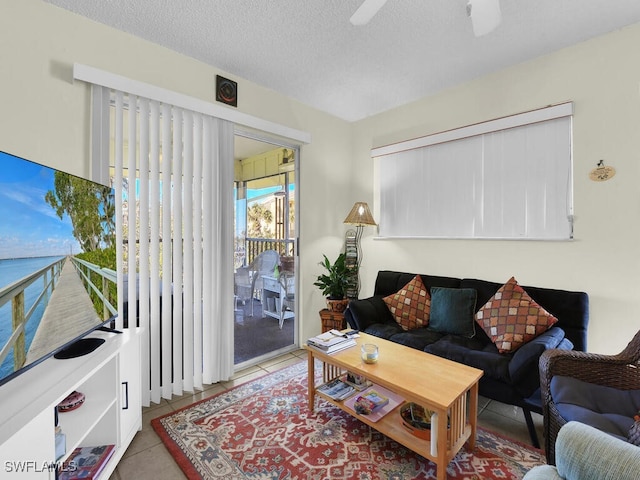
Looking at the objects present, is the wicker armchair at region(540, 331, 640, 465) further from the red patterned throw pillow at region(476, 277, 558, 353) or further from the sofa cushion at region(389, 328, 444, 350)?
the sofa cushion at region(389, 328, 444, 350)

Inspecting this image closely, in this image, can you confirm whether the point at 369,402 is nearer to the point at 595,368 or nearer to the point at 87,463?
the point at 595,368

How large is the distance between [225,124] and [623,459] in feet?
9.45

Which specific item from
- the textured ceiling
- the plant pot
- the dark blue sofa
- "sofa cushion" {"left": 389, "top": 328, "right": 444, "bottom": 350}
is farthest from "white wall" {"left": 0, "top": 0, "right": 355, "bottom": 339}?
"sofa cushion" {"left": 389, "top": 328, "right": 444, "bottom": 350}

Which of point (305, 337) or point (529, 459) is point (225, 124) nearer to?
point (305, 337)

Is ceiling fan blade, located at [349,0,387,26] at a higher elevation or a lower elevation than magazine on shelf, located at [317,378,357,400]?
higher

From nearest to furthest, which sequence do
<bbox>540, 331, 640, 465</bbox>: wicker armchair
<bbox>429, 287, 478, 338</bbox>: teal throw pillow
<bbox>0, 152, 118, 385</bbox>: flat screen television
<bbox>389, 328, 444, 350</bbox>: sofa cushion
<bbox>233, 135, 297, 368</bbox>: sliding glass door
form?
<bbox>0, 152, 118, 385</bbox>: flat screen television
<bbox>540, 331, 640, 465</bbox>: wicker armchair
<bbox>389, 328, 444, 350</bbox>: sofa cushion
<bbox>429, 287, 478, 338</bbox>: teal throw pillow
<bbox>233, 135, 297, 368</bbox>: sliding glass door

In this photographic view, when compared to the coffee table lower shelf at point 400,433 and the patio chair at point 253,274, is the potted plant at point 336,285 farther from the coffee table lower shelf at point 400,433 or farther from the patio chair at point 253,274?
the coffee table lower shelf at point 400,433

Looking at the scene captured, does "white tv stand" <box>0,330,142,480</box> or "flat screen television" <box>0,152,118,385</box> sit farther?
"flat screen television" <box>0,152,118,385</box>

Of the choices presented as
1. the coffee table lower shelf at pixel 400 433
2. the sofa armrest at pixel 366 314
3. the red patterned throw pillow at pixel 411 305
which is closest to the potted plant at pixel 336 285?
the sofa armrest at pixel 366 314

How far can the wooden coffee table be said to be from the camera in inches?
56.7

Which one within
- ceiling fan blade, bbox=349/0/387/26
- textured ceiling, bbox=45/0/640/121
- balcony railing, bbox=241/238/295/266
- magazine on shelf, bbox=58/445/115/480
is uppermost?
textured ceiling, bbox=45/0/640/121

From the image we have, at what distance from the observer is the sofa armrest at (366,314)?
2656 millimetres

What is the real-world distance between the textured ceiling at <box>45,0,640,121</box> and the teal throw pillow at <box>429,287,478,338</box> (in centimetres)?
192

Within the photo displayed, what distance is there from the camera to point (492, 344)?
227cm
